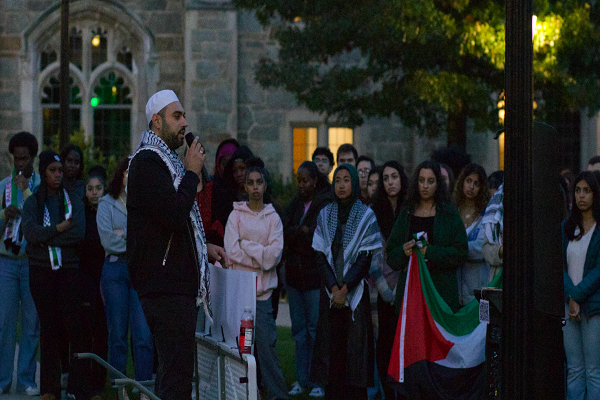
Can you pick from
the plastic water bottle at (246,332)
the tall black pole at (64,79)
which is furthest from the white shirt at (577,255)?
the tall black pole at (64,79)

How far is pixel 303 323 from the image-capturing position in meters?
8.56

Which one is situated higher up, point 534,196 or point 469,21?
point 469,21

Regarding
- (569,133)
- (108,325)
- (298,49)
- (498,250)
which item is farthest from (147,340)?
(569,133)

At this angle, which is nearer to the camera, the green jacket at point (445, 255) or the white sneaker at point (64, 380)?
the green jacket at point (445, 255)

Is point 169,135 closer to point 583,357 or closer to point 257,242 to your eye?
point 257,242

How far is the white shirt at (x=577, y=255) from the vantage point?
23.8ft

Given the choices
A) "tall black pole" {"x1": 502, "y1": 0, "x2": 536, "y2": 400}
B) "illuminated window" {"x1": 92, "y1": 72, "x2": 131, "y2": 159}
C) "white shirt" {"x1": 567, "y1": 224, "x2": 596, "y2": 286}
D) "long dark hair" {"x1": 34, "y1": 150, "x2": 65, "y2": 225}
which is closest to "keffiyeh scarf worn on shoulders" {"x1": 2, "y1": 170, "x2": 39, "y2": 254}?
"long dark hair" {"x1": 34, "y1": 150, "x2": 65, "y2": 225}

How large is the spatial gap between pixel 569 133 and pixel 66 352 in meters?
13.1

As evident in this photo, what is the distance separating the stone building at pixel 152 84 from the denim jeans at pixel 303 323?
348 inches

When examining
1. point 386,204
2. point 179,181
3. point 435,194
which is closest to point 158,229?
point 179,181

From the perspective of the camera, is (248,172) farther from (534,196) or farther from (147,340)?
(534,196)

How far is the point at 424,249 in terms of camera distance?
7.09 metres

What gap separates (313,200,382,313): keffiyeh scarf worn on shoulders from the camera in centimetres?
739

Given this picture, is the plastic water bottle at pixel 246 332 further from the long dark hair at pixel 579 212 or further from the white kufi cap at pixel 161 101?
the long dark hair at pixel 579 212
